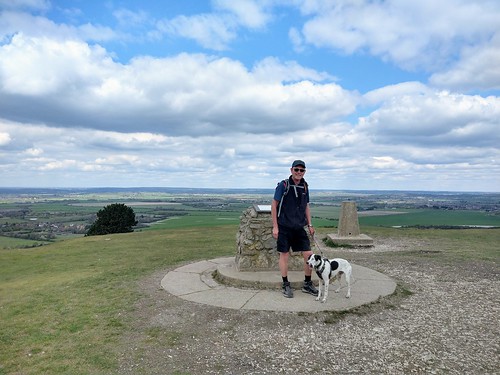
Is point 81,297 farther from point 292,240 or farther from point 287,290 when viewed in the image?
point 292,240

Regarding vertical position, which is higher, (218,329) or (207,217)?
(218,329)

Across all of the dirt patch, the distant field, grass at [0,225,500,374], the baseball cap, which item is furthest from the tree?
the baseball cap

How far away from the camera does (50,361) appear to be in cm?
468

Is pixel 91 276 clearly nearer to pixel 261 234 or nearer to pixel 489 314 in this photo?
pixel 261 234

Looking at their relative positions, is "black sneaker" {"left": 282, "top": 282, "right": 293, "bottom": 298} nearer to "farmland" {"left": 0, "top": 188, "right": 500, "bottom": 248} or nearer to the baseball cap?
the baseball cap

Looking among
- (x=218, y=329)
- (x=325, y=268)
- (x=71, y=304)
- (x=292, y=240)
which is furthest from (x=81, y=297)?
(x=325, y=268)

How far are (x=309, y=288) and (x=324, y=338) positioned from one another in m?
1.98

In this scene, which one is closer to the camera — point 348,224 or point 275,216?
point 275,216

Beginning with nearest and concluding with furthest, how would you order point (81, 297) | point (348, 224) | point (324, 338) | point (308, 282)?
point (324, 338)
point (308, 282)
point (81, 297)
point (348, 224)

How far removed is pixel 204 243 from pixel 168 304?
8.98 metres

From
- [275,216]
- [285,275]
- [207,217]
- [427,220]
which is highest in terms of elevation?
[275,216]

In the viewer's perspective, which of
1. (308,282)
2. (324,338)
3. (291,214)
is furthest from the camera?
(308,282)

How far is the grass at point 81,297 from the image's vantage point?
15.9 feet

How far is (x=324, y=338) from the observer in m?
5.32
